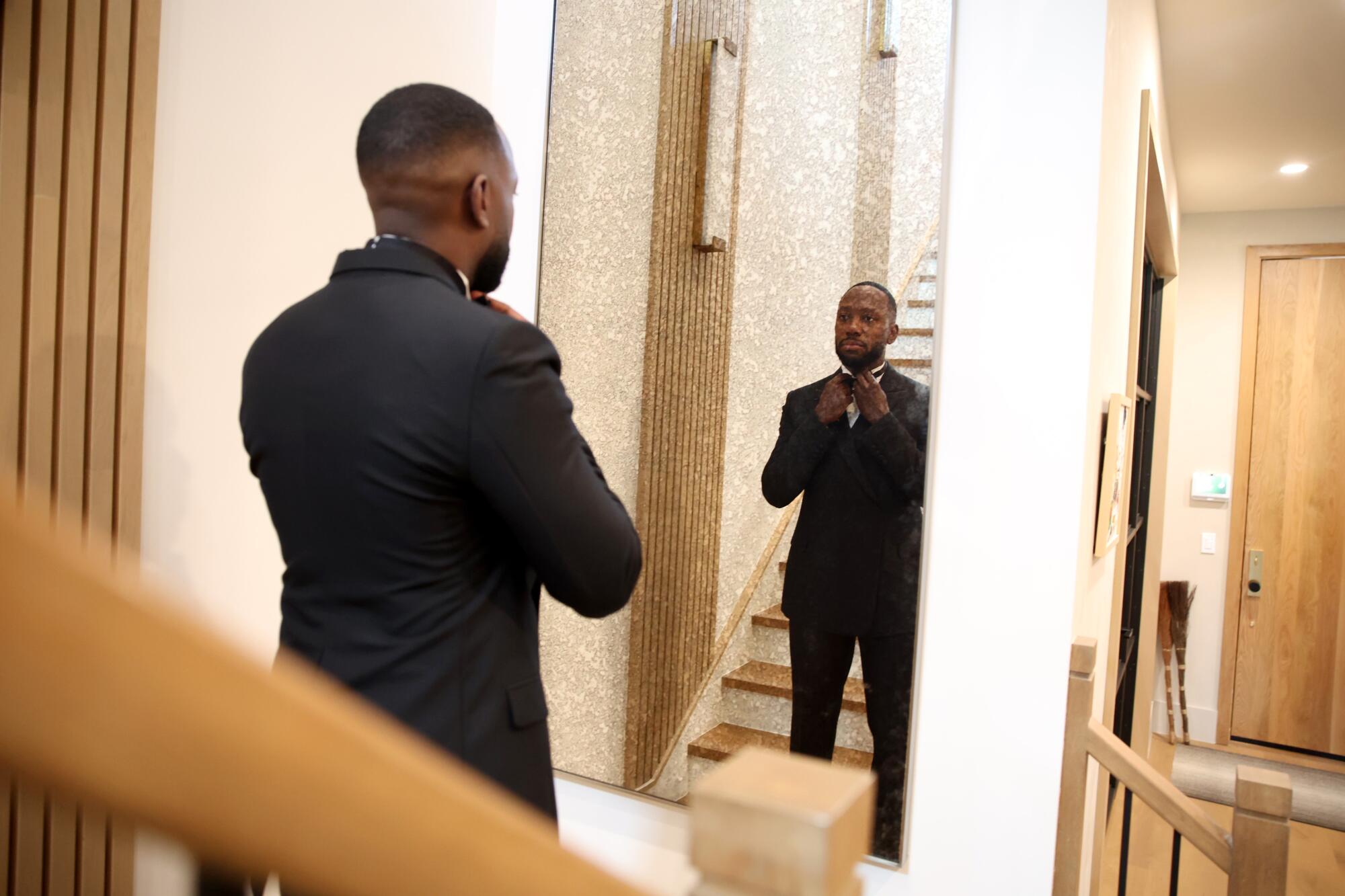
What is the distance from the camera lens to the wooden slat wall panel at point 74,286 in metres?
1.46

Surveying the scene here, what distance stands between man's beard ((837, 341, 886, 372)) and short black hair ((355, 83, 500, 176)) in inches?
43.4

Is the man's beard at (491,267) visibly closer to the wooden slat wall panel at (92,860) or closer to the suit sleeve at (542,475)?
the suit sleeve at (542,475)

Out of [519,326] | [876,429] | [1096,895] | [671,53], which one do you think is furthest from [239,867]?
[1096,895]

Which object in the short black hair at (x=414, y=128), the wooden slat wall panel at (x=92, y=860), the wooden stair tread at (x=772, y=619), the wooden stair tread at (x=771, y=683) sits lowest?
the wooden slat wall panel at (x=92, y=860)

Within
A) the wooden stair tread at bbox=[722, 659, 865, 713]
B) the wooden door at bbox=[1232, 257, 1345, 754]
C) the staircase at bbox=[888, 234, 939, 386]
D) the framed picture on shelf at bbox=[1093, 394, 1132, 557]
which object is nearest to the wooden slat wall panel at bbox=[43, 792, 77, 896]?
the wooden stair tread at bbox=[722, 659, 865, 713]

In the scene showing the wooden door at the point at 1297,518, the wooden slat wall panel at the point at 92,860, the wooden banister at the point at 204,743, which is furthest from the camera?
the wooden door at the point at 1297,518

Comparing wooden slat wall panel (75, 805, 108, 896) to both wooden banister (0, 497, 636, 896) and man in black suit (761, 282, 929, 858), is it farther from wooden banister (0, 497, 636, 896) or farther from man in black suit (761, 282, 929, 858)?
wooden banister (0, 497, 636, 896)

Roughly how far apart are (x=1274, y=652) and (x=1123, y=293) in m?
4.10

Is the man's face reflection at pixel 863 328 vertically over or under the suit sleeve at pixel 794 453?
over

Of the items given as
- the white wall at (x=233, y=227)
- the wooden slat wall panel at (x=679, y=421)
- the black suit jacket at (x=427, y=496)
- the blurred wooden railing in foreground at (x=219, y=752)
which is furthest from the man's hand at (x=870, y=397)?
the blurred wooden railing in foreground at (x=219, y=752)

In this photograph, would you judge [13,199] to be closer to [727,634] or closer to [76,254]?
[76,254]

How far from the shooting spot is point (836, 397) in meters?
2.07

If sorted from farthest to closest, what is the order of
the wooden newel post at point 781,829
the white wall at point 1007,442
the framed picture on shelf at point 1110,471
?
the framed picture on shelf at point 1110,471
the white wall at point 1007,442
the wooden newel post at point 781,829

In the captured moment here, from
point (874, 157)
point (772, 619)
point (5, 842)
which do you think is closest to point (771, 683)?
point (772, 619)
